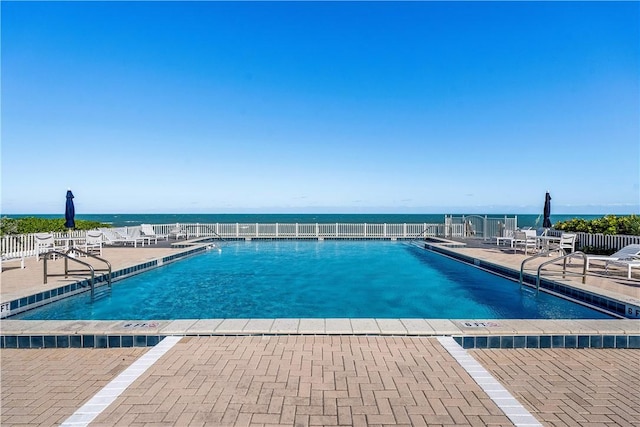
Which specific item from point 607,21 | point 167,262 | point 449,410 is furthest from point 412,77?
point 449,410

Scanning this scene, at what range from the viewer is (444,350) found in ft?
11.9

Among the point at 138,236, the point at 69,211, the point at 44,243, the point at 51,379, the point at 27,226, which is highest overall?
the point at 69,211

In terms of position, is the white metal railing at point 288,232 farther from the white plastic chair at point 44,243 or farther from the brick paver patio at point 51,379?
the brick paver patio at point 51,379

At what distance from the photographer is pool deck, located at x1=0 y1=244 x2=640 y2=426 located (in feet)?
8.06

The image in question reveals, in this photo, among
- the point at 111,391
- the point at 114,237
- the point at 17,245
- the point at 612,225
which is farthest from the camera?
the point at 114,237

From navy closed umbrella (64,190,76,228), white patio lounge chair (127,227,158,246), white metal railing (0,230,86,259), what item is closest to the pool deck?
navy closed umbrella (64,190,76,228)

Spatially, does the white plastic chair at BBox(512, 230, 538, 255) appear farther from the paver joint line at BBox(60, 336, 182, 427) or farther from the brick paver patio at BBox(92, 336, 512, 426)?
the paver joint line at BBox(60, 336, 182, 427)

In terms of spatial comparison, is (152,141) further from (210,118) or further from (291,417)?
(291,417)

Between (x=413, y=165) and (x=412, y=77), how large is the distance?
10.0 m

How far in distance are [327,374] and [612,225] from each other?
12.7 metres

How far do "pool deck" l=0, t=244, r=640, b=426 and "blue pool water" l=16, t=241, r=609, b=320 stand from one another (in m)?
1.83

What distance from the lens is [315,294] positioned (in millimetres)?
7637

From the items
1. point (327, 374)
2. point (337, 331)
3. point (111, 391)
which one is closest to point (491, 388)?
point (327, 374)

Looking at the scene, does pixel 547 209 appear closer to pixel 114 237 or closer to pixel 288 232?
pixel 288 232
